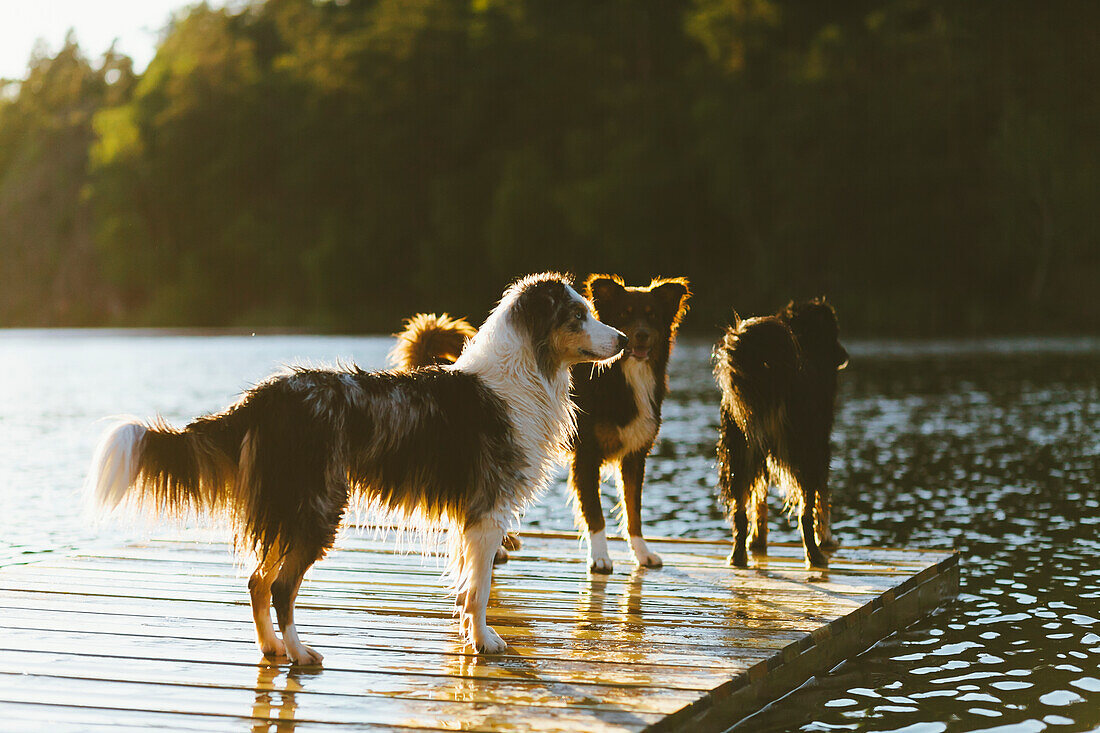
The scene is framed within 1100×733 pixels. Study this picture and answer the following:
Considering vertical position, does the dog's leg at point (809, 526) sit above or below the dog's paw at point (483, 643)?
above

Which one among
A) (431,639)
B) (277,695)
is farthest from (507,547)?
(277,695)

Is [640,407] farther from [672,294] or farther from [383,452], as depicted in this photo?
[383,452]

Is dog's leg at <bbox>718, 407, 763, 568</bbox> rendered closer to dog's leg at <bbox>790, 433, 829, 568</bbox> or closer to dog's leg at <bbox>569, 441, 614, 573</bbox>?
dog's leg at <bbox>790, 433, 829, 568</bbox>

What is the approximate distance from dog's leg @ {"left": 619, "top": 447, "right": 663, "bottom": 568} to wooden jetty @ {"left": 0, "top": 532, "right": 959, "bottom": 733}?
0.12 metres

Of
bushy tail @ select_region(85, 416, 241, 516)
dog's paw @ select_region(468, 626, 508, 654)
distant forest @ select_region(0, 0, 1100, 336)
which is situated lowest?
dog's paw @ select_region(468, 626, 508, 654)

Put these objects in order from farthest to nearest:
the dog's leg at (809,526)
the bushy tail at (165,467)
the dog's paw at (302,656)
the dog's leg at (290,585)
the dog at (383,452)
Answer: the dog's leg at (809,526) → the dog's paw at (302,656) → the dog's leg at (290,585) → the dog at (383,452) → the bushy tail at (165,467)

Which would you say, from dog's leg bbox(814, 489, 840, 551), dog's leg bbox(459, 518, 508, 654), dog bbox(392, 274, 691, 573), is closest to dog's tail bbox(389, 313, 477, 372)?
dog bbox(392, 274, 691, 573)

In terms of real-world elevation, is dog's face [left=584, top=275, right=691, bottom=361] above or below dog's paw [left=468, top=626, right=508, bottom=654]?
above

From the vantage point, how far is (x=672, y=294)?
696 cm

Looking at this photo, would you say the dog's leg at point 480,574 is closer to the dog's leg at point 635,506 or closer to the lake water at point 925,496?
the lake water at point 925,496

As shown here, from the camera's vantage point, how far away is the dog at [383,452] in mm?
4656

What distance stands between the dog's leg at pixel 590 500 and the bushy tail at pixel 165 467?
270 centimetres

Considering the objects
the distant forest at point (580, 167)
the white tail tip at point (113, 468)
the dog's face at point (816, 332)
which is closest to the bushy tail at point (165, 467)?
the white tail tip at point (113, 468)

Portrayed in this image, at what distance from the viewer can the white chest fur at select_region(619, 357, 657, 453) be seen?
6961mm
